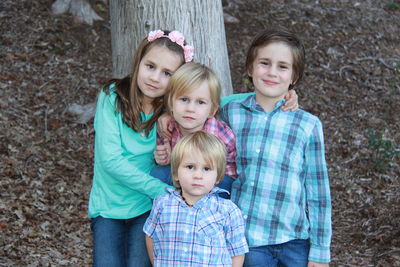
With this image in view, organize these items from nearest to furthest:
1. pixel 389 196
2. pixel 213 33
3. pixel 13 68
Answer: pixel 213 33, pixel 389 196, pixel 13 68

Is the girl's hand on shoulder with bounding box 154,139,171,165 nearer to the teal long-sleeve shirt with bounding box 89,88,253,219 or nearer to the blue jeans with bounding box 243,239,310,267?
the teal long-sleeve shirt with bounding box 89,88,253,219

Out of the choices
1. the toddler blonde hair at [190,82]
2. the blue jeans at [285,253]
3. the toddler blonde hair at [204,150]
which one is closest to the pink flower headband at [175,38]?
the toddler blonde hair at [190,82]

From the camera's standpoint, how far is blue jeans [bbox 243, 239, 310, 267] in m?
3.01

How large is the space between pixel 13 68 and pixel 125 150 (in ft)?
13.5

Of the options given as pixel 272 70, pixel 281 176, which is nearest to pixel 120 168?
pixel 281 176

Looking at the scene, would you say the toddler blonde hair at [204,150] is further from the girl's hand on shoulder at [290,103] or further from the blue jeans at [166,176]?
the girl's hand on shoulder at [290,103]

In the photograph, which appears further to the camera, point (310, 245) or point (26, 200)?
point (26, 200)

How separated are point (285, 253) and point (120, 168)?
108 centimetres

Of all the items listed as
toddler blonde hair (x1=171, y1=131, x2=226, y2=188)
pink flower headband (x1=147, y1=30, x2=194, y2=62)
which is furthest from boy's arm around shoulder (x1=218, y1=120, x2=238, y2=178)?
pink flower headband (x1=147, y1=30, x2=194, y2=62)

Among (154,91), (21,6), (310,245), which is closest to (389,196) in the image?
(310,245)

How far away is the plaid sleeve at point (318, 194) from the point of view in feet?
9.86

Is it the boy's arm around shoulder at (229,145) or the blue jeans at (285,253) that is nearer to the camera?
the blue jeans at (285,253)

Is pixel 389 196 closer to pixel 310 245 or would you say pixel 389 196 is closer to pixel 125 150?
pixel 310 245

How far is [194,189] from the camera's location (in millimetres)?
2781
